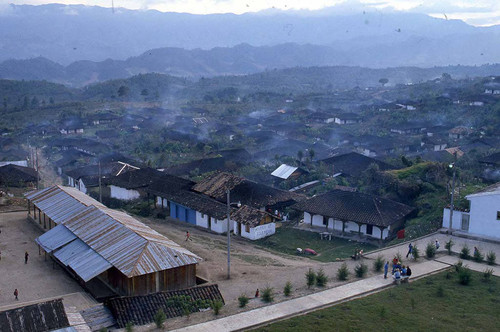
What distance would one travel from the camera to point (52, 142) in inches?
2365

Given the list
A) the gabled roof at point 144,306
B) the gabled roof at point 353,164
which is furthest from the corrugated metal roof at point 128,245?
the gabled roof at point 353,164

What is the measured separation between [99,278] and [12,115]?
68194 millimetres

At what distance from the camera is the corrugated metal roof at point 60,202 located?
914 inches

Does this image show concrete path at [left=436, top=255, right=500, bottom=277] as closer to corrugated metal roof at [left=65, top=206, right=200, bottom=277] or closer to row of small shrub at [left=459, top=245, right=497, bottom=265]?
row of small shrub at [left=459, top=245, right=497, bottom=265]

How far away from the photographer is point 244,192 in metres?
31.1

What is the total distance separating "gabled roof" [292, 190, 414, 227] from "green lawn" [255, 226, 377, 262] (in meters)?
1.28

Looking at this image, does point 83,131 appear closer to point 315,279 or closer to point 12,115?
point 12,115

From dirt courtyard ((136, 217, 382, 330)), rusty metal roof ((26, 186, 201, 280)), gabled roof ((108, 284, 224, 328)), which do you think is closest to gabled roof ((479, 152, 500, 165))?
dirt courtyard ((136, 217, 382, 330))

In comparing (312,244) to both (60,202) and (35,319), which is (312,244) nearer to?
(60,202)

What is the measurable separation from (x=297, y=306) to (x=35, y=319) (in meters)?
7.56

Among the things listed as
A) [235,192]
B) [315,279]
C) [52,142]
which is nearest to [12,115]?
[52,142]

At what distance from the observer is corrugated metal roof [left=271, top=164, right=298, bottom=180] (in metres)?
39.3

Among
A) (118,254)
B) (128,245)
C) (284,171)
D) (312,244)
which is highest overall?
(128,245)

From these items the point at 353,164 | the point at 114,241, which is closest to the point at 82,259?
the point at 114,241
